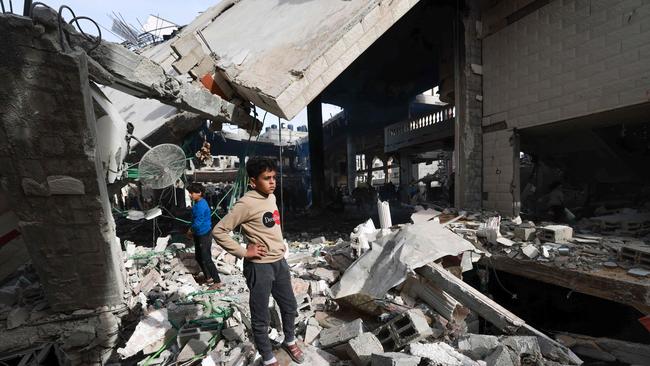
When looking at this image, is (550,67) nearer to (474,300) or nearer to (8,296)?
(474,300)

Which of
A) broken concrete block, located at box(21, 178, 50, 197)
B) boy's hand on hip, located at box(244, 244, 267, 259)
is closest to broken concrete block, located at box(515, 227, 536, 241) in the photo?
boy's hand on hip, located at box(244, 244, 267, 259)

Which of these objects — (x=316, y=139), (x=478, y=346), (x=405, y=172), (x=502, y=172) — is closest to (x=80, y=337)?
(x=478, y=346)

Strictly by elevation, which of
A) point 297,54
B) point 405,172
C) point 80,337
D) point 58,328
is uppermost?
point 297,54

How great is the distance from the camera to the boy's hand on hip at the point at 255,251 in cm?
254

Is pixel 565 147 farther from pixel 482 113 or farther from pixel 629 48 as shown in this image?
pixel 629 48

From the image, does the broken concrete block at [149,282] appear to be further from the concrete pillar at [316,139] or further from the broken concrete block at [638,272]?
the concrete pillar at [316,139]

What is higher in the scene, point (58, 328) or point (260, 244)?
point (260, 244)

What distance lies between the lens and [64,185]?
3.39 metres

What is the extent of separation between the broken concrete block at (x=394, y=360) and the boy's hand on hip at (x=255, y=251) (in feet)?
4.50

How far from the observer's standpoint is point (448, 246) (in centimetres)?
412

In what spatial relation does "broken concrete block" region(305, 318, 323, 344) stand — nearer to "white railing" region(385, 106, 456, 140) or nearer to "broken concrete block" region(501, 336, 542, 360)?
"broken concrete block" region(501, 336, 542, 360)

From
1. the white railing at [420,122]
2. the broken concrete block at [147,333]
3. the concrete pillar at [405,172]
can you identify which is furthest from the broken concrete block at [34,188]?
the concrete pillar at [405,172]

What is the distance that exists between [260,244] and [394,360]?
1513mm

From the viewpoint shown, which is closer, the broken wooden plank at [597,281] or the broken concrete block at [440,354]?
the broken concrete block at [440,354]
